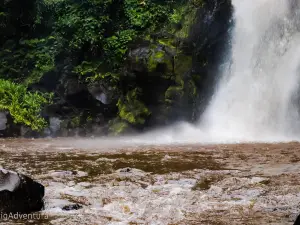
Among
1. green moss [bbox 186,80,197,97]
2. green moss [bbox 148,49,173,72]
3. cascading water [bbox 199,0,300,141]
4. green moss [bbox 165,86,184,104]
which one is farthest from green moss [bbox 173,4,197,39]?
green moss [bbox 165,86,184,104]

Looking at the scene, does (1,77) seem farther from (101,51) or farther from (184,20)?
Answer: (184,20)

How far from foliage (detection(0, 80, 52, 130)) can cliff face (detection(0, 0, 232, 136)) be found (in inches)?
5.3

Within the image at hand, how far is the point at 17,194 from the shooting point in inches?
171

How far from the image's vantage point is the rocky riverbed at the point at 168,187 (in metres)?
4.20

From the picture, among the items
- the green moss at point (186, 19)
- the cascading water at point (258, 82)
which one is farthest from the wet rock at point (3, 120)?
the green moss at point (186, 19)

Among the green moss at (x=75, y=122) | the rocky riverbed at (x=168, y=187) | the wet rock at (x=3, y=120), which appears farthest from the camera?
the green moss at (x=75, y=122)

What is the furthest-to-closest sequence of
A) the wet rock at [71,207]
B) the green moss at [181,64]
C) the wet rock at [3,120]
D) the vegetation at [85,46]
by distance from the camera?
1. the wet rock at [3,120]
2. the vegetation at [85,46]
3. the green moss at [181,64]
4. the wet rock at [71,207]

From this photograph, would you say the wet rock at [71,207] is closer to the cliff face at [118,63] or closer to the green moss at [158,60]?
the cliff face at [118,63]

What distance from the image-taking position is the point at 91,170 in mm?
7051

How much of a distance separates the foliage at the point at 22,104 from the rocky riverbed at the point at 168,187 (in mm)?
8557

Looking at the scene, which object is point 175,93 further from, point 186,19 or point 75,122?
point 75,122

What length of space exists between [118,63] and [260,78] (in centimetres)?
616

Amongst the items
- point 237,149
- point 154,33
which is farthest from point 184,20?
point 237,149

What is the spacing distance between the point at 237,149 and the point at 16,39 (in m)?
14.6
